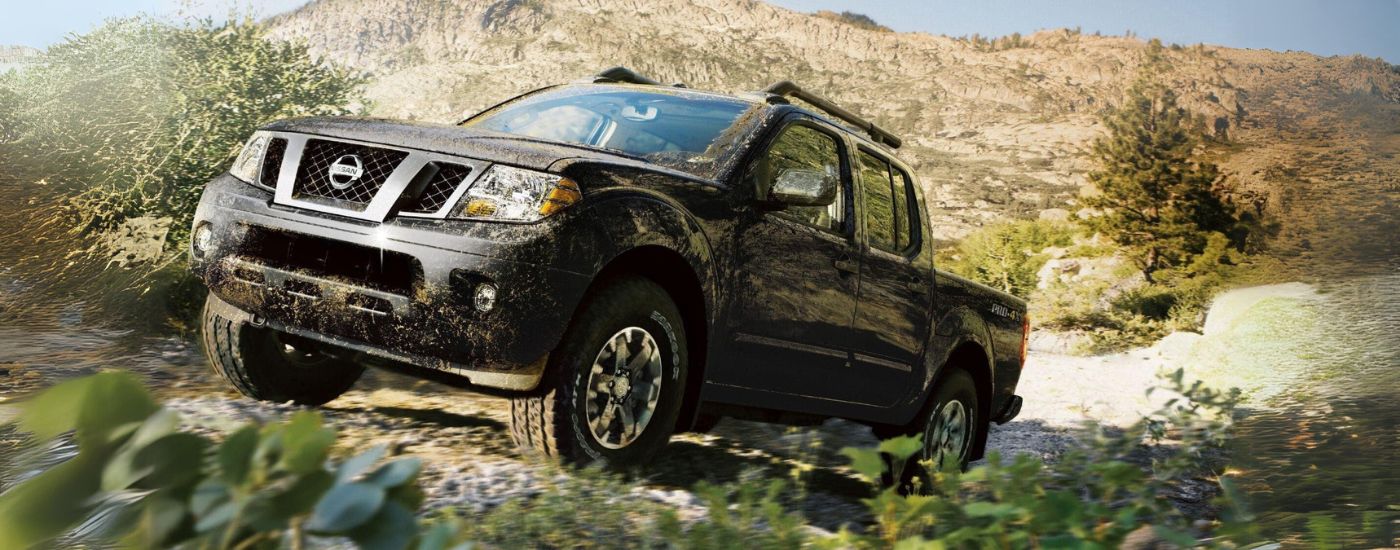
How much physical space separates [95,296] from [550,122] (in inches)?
256

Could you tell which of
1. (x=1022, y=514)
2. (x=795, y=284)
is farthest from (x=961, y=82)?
(x=1022, y=514)

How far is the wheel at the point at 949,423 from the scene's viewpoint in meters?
→ 5.77

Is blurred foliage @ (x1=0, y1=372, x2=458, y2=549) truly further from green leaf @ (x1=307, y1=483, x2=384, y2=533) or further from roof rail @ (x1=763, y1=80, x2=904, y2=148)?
roof rail @ (x1=763, y1=80, x2=904, y2=148)

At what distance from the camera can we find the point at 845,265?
485cm

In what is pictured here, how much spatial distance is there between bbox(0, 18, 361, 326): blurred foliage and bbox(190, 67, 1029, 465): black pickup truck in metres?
5.59

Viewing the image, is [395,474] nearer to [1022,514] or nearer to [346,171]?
[1022,514]

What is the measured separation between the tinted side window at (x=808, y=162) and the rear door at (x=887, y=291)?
179 mm

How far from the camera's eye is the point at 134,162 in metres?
10.1

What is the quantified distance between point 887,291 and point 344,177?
257 centimetres

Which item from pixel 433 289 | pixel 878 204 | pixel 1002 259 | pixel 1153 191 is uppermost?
pixel 1153 191

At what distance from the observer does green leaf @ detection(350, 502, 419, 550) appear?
943 millimetres

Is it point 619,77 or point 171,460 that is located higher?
point 619,77

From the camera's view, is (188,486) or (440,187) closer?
(188,486)

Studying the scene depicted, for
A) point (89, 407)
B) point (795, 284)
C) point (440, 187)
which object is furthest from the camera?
point (795, 284)
